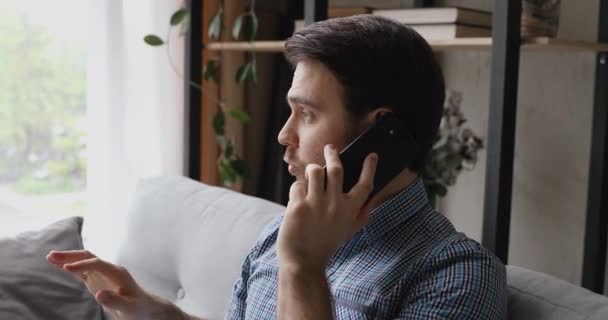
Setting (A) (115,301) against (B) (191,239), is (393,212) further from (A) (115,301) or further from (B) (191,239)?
(B) (191,239)

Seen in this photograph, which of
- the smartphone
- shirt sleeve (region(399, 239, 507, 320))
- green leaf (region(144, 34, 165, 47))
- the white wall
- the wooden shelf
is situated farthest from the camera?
green leaf (region(144, 34, 165, 47))

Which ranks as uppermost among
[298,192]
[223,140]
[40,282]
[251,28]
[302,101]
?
[251,28]

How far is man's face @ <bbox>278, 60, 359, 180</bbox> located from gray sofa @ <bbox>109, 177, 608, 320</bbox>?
432 millimetres

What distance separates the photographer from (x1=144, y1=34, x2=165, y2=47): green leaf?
213 cm

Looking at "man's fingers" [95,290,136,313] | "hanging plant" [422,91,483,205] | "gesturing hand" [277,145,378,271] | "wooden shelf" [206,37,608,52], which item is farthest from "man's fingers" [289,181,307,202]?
"hanging plant" [422,91,483,205]

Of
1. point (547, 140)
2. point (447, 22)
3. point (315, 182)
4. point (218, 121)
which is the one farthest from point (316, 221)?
point (218, 121)

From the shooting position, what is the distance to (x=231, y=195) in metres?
1.69

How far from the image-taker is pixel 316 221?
935mm

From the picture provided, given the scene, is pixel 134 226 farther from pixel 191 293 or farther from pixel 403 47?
pixel 403 47

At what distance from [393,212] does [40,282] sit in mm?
891

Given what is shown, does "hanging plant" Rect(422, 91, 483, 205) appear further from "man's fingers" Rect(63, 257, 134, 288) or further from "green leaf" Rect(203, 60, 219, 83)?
"man's fingers" Rect(63, 257, 134, 288)

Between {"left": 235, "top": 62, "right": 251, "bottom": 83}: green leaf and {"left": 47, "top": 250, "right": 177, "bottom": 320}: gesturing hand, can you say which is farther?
{"left": 235, "top": 62, "right": 251, "bottom": 83}: green leaf

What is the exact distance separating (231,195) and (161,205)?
191 millimetres

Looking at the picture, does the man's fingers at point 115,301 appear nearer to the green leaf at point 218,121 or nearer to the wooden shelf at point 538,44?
the wooden shelf at point 538,44
